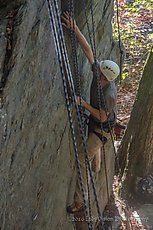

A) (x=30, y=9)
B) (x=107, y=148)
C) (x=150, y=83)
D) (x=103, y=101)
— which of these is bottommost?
(x=107, y=148)

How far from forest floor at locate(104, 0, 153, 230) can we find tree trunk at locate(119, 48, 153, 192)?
1.77 ft

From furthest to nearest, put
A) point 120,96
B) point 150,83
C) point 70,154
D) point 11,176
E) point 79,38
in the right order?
point 120,96
point 150,83
point 70,154
point 79,38
point 11,176

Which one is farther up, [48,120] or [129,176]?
[48,120]

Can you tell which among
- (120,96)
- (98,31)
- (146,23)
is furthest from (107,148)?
(146,23)

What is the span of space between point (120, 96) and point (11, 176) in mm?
10390

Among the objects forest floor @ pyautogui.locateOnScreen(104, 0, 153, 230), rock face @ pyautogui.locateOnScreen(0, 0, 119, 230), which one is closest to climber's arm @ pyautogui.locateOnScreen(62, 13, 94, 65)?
rock face @ pyautogui.locateOnScreen(0, 0, 119, 230)

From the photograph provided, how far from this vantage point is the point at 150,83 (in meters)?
9.02

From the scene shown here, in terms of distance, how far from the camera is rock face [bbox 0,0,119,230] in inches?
137

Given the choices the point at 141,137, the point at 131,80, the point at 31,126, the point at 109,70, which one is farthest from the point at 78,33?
the point at 131,80

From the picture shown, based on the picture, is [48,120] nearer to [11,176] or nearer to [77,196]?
[11,176]

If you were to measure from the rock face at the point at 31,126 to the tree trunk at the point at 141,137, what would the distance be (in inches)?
145

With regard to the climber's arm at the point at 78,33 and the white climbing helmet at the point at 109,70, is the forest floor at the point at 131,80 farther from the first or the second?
the climber's arm at the point at 78,33

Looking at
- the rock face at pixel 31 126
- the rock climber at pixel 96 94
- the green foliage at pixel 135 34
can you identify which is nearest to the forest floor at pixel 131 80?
the green foliage at pixel 135 34

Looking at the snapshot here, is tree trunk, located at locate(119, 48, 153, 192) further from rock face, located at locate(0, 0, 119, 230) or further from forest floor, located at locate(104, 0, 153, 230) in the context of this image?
rock face, located at locate(0, 0, 119, 230)
